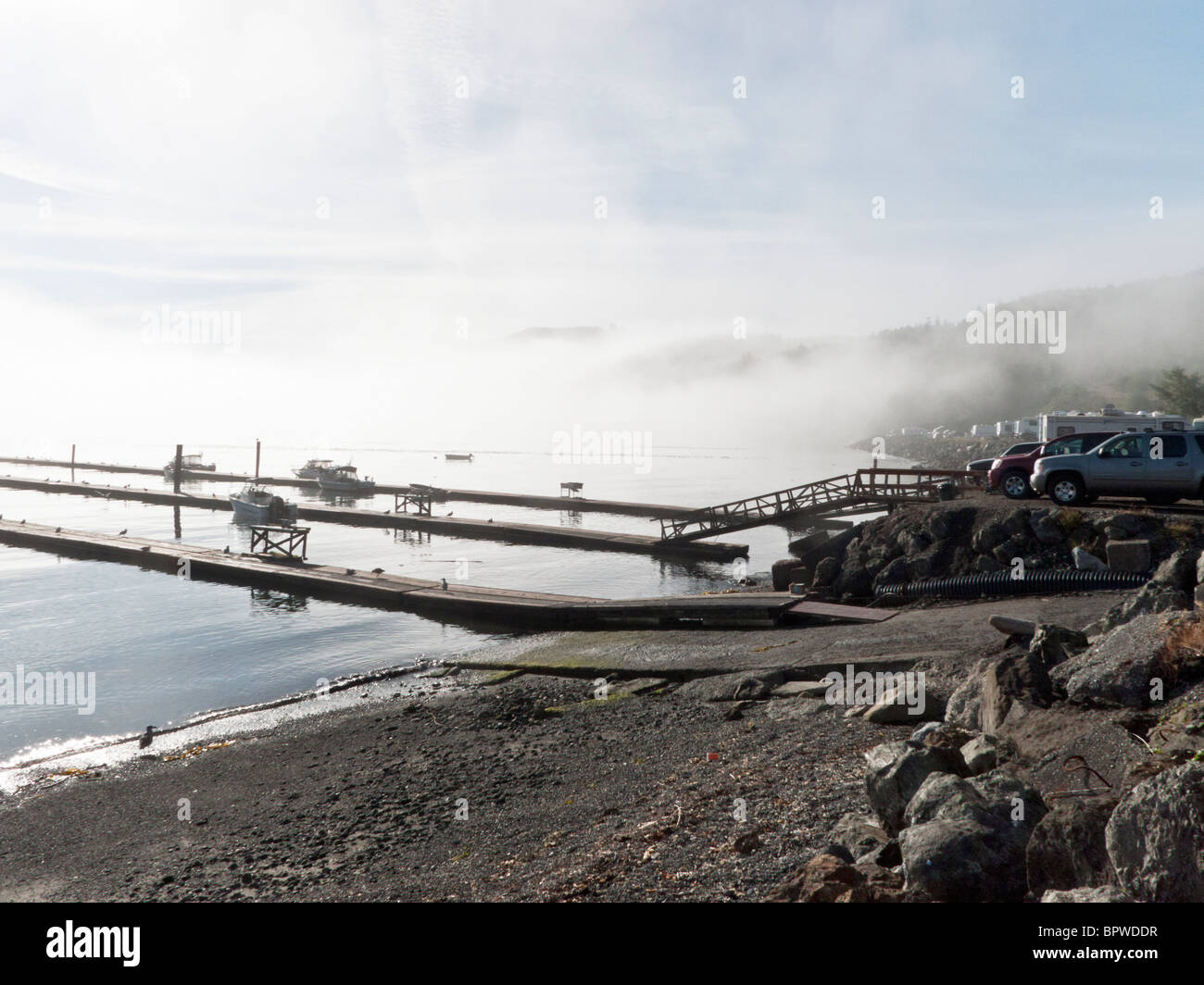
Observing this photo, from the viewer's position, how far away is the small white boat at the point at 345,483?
8169 centimetres

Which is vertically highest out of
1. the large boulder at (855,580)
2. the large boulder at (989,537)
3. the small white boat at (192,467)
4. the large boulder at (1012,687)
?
the small white boat at (192,467)

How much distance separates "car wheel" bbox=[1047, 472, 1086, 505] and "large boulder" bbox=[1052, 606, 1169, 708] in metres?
14.3

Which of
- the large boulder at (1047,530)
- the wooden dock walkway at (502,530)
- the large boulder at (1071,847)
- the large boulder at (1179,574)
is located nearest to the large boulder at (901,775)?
the large boulder at (1071,847)

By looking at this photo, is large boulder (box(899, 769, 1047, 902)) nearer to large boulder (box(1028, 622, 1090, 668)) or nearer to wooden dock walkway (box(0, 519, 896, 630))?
large boulder (box(1028, 622, 1090, 668))

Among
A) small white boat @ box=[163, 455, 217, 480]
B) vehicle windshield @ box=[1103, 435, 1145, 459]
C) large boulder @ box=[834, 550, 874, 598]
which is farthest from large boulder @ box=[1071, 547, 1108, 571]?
small white boat @ box=[163, 455, 217, 480]

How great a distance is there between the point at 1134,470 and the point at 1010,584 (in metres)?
5.11

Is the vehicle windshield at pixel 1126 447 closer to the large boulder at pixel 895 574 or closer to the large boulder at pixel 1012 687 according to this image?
the large boulder at pixel 895 574

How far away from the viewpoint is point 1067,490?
72.3 ft

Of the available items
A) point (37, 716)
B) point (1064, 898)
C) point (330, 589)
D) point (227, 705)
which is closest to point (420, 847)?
point (1064, 898)

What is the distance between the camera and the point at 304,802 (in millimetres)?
11719

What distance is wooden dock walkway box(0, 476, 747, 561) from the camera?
41.3 m

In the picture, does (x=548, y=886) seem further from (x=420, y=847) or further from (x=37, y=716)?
(x=37, y=716)

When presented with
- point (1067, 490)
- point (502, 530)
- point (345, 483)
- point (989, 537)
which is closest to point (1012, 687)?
point (989, 537)
